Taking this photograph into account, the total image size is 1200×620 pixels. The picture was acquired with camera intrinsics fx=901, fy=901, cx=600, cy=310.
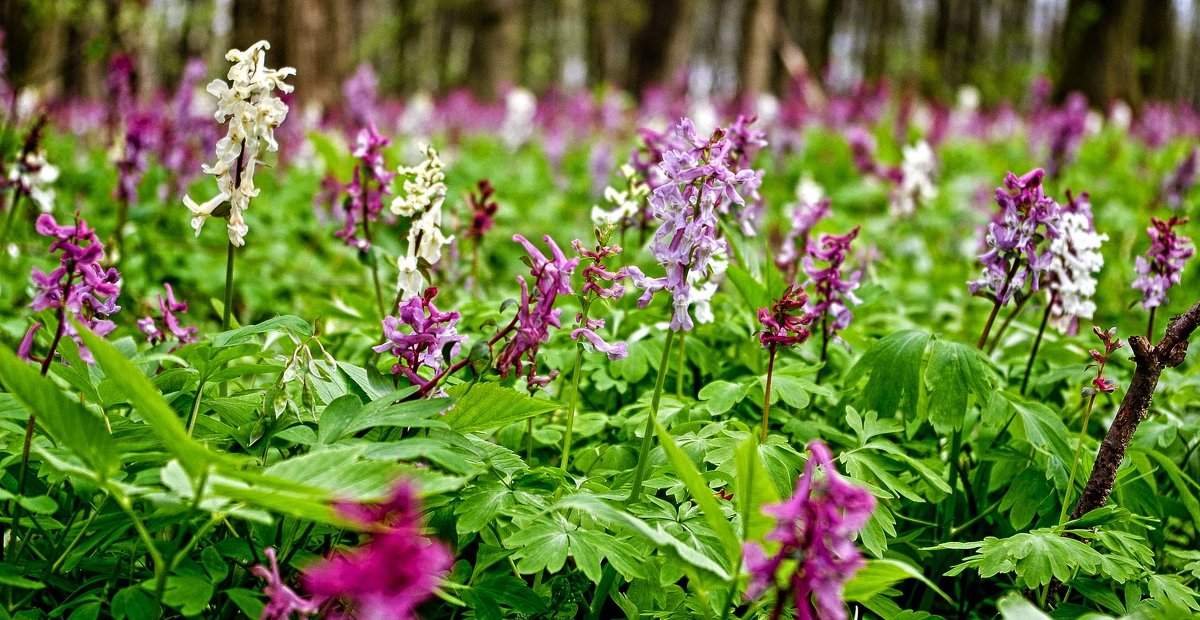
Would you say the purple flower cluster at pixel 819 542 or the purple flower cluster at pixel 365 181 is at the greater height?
the purple flower cluster at pixel 365 181

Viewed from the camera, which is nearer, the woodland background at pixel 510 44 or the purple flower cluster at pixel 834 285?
the purple flower cluster at pixel 834 285

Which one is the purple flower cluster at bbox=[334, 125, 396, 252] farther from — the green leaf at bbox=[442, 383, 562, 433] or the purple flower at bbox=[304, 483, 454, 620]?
the purple flower at bbox=[304, 483, 454, 620]

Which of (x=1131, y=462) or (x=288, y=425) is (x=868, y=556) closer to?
(x=1131, y=462)

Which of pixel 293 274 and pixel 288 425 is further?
pixel 293 274

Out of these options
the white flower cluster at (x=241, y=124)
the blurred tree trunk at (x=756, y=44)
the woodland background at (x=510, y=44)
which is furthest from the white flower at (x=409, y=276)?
the blurred tree trunk at (x=756, y=44)

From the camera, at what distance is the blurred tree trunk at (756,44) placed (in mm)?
13469

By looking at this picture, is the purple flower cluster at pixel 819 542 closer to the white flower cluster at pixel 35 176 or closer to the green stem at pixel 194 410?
the green stem at pixel 194 410

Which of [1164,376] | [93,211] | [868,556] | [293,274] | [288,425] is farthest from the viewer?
[93,211]

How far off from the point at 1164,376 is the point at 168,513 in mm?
3045

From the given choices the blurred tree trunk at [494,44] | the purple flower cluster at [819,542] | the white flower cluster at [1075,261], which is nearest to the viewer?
the purple flower cluster at [819,542]

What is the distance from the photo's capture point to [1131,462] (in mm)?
2611

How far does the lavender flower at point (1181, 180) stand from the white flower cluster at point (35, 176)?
6.69 metres

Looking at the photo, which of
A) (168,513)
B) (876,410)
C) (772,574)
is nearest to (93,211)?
(168,513)

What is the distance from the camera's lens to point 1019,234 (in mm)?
2574
